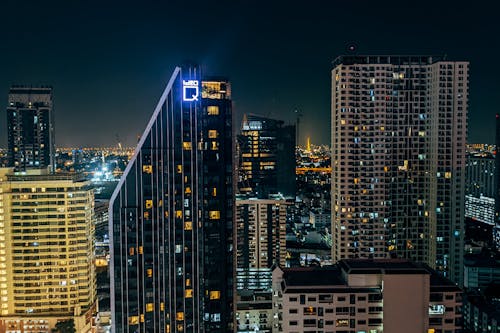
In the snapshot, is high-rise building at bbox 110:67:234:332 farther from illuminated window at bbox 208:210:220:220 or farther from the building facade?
the building facade

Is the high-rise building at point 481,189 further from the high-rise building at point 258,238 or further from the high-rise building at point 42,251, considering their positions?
the high-rise building at point 42,251

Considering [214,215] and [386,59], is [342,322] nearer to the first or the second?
[214,215]

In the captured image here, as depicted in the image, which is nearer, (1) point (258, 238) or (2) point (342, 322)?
(2) point (342, 322)

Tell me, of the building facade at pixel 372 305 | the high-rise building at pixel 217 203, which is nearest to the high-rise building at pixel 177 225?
the high-rise building at pixel 217 203

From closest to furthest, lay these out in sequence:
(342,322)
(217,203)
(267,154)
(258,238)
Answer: (217,203)
(342,322)
(258,238)
(267,154)

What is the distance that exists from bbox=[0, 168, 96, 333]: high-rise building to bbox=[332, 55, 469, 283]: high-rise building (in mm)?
22081

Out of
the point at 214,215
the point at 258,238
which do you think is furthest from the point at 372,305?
the point at 258,238

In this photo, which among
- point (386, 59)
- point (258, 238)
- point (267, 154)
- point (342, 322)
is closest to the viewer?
point (342, 322)

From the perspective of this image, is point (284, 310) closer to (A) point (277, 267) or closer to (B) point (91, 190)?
(A) point (277, 267)

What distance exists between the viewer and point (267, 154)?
81.2 m

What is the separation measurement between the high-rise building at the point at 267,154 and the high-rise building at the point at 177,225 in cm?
5259

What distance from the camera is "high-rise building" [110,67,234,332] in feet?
78.0

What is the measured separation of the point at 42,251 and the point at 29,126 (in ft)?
146

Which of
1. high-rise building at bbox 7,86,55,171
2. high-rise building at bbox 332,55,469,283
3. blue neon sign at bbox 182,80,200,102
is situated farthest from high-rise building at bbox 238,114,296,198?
blue neon sign at bbox 182,80,200,102
